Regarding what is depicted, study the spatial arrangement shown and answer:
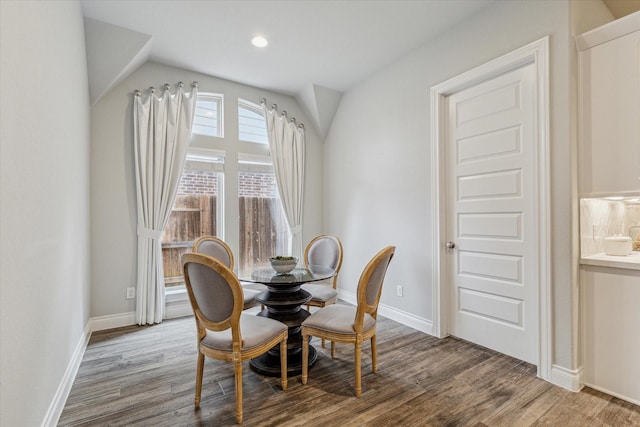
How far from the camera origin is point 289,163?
14.5 feet

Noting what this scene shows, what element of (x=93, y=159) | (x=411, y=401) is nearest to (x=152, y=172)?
(x=93, y=159)

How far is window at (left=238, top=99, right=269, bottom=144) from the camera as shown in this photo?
4.19m

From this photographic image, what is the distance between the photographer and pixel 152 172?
3.40 m

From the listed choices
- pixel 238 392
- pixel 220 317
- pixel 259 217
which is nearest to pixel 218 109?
pixel 259 217

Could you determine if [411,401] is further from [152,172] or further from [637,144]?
[152,172]

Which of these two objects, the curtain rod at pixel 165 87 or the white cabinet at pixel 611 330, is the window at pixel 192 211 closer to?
the curtain rod at pixel 165 87

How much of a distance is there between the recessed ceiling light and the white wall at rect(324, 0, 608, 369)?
143 centimetres

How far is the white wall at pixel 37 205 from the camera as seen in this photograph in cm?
117

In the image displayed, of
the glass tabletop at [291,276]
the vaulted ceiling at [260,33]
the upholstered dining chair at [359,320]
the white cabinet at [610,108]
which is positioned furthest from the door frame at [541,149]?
the glass tabletop at [291,276]

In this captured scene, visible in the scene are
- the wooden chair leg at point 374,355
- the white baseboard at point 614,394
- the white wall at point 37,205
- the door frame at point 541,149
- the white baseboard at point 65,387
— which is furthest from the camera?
the wooden chair leg at point 374,355

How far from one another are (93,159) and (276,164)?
2.09 meters

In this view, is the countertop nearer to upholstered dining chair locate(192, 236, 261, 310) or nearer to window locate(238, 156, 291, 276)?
upholstered dining chair locate(192, 236, 261, 310)

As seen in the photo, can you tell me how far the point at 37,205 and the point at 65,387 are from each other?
1363 mm

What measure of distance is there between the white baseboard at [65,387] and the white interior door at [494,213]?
10.2 ft
